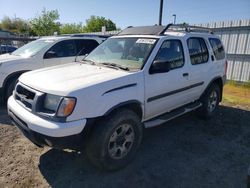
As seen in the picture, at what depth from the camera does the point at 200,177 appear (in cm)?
322

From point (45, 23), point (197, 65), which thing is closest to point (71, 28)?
point (45, 23)

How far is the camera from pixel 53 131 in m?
2.63

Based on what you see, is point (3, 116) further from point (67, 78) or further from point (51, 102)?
point (51, 102)

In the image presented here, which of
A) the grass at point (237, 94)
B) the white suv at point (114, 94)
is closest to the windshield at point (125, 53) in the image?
the white suv at point (114, 94)

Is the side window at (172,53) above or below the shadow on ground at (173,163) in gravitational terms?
above

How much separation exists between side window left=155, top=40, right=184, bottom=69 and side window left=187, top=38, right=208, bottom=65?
345 mm

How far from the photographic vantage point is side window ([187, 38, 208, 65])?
4.58 meters

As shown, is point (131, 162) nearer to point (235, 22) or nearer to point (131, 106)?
point (131, 106)

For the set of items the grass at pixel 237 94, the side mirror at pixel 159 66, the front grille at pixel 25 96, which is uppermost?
the side mirror at pixel 159 66

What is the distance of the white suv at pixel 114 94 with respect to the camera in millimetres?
2756

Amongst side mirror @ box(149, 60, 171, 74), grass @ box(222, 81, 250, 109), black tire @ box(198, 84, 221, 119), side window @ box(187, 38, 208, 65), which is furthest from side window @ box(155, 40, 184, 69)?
grass @ box(222, 81, 250, 109)

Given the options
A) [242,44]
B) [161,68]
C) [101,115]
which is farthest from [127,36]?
[242,44]

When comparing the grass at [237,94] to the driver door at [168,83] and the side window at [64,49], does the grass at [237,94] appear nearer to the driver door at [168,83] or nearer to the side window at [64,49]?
the driver door at [168,83]

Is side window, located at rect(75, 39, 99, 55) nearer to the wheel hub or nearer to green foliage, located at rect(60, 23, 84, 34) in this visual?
the wheel hub
